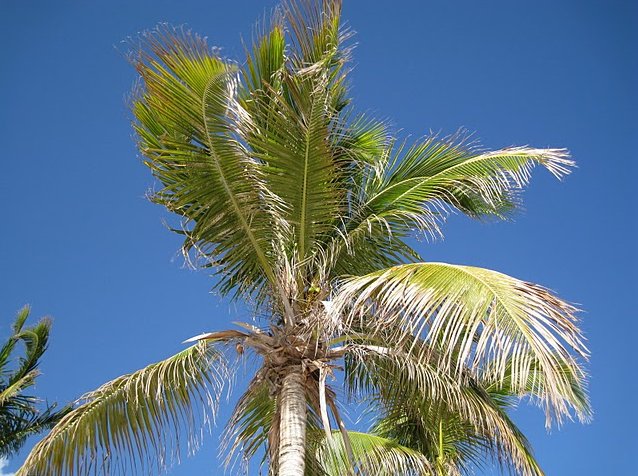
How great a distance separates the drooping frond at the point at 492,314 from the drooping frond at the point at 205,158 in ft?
5.19

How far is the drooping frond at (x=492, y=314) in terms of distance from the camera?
5.39 metres

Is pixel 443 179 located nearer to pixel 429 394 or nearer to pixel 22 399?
pixel 429 394

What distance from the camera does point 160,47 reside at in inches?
275

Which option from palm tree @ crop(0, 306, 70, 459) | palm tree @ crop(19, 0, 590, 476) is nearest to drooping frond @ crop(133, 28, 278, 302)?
palm tree @ crop(19, 0, 590, 476)

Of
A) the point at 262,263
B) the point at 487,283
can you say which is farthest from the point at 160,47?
the point at 487,283

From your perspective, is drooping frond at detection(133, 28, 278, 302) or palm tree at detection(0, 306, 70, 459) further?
palm tree at detection(0, 306, 70, 459)

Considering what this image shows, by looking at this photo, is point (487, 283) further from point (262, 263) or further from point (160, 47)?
point (160, 47)

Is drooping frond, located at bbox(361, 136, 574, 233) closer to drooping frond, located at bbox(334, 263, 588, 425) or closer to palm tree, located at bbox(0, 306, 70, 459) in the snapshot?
drooping frond, located at bbox(334, 263, 588, 425)

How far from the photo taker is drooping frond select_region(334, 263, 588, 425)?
5387 millimetres

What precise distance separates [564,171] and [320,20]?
2.92m

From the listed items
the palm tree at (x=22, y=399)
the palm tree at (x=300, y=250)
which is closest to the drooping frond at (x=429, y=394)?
the palm tree at (x=300, y=250)

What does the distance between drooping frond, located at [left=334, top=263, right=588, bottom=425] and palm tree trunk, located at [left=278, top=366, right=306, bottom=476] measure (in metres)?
1.01

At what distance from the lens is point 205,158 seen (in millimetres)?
7367

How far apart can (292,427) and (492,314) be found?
7.55 feet
